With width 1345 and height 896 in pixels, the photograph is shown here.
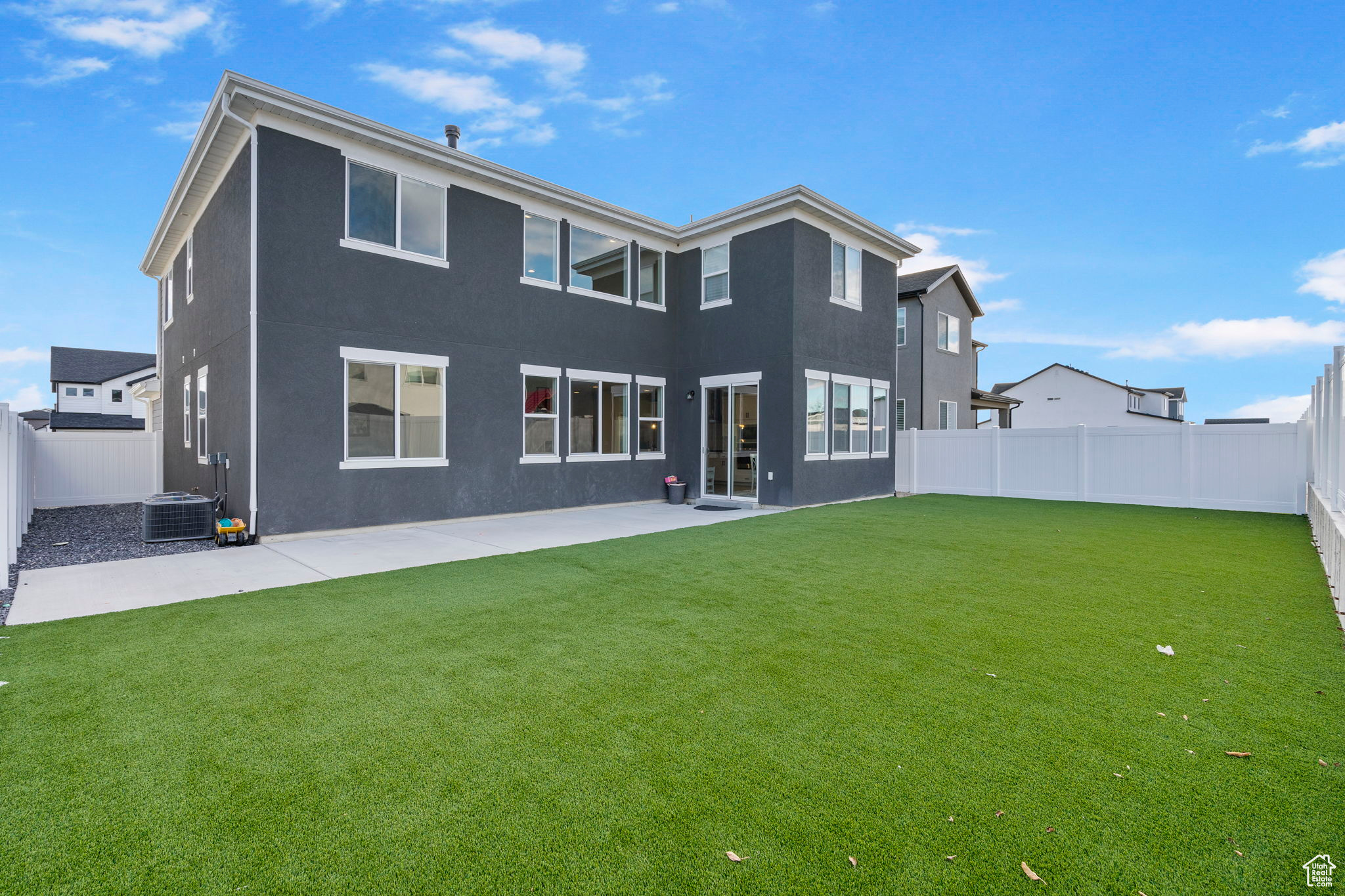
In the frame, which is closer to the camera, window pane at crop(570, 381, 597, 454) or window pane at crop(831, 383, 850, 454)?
window pane at crop(570, 381, 597, 454)

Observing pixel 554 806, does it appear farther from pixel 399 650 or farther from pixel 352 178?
pixel 352 178

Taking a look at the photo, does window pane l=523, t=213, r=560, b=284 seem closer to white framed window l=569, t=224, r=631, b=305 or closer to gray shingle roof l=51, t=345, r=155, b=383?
white framed window l=569, t=224, r=631, b=305

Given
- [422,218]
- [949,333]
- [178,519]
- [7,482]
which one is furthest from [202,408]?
[949,333]

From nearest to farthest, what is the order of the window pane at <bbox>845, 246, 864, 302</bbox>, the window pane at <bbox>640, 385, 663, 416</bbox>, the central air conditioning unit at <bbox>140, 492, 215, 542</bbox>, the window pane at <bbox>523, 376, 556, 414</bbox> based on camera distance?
the central air conditioning unit at <bbox>140, 492, 215, 542</bbox> → the window pane at <bbox>523, 376, 556, 414</bbox> → the window pane at <bbox>640, 385, 663, 416</bbox> → the window pane at <bbox>845, 246, 864, 302</bbox>

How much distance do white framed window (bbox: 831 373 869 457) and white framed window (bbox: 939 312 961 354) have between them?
7.69 meters

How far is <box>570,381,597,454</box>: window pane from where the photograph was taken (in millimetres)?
11422

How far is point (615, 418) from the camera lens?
12.2 meters

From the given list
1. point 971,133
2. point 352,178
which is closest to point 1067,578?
Answer: point 352,178

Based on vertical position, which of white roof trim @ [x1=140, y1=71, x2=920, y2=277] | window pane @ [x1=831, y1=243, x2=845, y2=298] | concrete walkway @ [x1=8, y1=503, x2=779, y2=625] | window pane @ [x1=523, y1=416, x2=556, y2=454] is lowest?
concrete walkway @ [x1=8, y1=503, x2=779, y2=625]

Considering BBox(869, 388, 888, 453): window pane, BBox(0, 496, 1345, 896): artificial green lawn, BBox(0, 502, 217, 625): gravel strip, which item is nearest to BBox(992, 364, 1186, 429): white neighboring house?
BBox(869, 388, 888, 453): window pane

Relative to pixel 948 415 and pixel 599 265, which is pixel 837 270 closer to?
pixel 599 265

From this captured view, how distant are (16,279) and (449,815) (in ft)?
115

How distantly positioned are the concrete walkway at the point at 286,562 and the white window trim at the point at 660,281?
4818mm

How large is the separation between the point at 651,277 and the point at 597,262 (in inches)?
57.3
